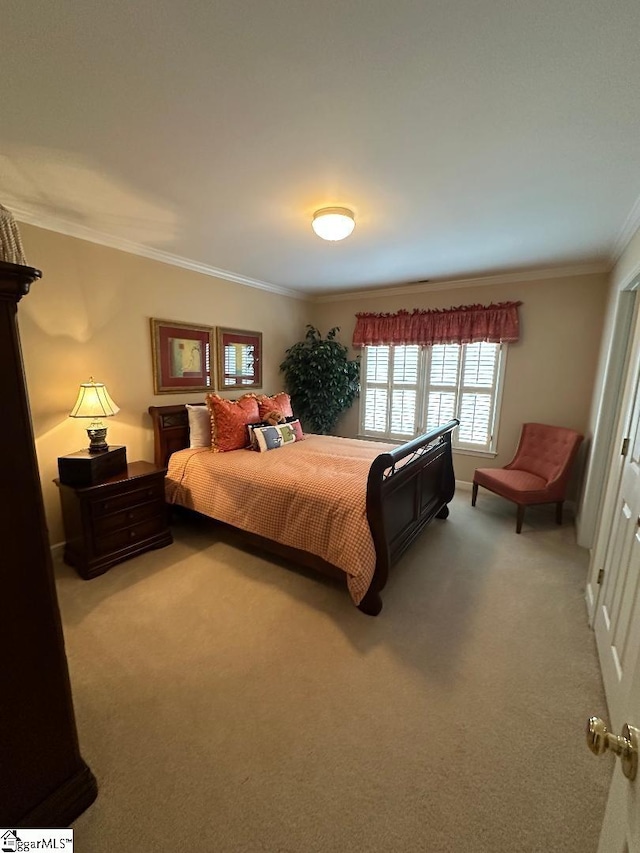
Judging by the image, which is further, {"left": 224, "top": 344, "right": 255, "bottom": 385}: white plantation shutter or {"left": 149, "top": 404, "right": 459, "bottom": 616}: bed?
{"left": 224, "top": 344, "right": 255, "bottom": 385}: white plantation shutter

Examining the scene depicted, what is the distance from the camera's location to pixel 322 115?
1.42m

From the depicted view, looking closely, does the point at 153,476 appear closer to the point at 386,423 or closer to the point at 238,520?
the point at 238,520

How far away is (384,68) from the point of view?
1193mm

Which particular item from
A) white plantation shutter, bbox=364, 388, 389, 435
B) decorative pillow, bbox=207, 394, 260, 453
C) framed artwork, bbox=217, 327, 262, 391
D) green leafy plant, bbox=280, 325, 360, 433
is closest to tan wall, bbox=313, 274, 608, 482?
white plantation shutter, bbox=364, 388, 389, 435

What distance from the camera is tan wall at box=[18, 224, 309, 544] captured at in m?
2.49

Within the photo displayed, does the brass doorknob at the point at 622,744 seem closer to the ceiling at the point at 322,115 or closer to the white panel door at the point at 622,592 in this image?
the white panel door at the point at 622,592

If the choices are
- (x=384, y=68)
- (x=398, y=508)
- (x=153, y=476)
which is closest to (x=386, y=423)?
(x=398, y=508)

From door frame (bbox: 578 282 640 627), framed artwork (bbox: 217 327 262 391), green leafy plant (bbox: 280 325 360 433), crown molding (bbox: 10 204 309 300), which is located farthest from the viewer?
green leafy plant (bbox: 280 325 360 433)

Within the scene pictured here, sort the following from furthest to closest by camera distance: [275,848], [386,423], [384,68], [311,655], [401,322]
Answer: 1. [386,423]
2. [401,322]
3. [311,655]
4. [384,68]
5. [275,848]

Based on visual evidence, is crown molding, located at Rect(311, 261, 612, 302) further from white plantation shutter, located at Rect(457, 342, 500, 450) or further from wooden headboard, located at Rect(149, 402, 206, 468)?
wooden headboard, located at Rect(149, 402, 206, 468)

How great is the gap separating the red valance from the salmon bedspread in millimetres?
1682

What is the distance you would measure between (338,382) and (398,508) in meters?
2.45

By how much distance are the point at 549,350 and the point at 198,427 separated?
12.1 feet

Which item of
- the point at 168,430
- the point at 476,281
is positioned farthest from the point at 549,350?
the point at 168,430
